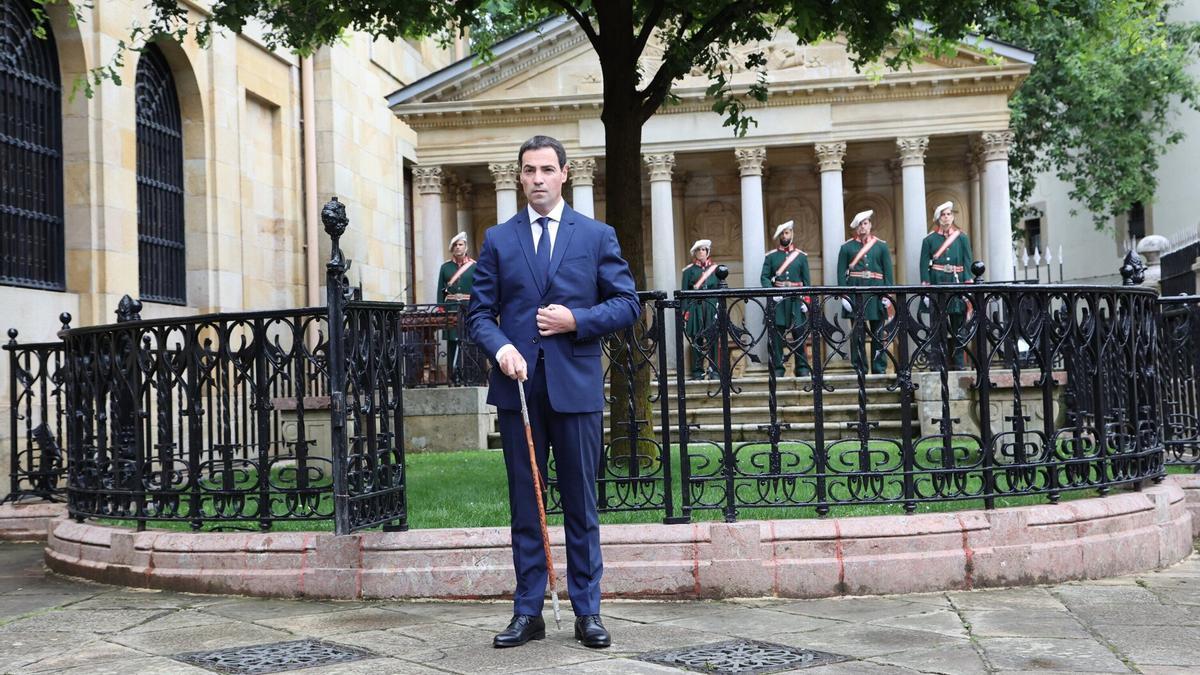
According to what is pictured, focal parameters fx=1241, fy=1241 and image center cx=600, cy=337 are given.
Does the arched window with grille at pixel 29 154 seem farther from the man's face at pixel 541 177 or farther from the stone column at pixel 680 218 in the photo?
the stone column at pixel 680 218

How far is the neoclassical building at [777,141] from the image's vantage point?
2583 centimetres

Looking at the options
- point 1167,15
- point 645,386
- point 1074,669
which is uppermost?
point 1167,15

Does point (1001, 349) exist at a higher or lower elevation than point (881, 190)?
lower

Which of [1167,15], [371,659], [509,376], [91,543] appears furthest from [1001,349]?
[1167,15]

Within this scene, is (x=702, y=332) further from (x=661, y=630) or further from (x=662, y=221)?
(x=662, y=221)

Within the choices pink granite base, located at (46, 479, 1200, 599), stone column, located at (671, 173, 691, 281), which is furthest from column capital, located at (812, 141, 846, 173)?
pink granite base, located at (46, 479, 1200, 599)

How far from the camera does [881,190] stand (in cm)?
2881

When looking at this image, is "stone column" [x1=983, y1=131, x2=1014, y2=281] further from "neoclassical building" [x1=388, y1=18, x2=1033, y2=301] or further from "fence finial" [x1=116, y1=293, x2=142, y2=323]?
"fence finial" [x1=116, y1=293, x2=142, y2=323]

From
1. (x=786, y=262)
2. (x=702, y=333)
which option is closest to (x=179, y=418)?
(x=702, y=333)

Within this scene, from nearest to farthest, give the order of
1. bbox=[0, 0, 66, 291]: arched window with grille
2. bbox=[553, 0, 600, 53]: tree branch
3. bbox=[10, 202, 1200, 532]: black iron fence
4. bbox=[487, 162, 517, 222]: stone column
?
1. bbox=[10, 202, 1200, 532]: black iron fence
2. bbox=[553, 0, 600, 53]: tree branch
3. bbox=[0, 0, 66, 291]: arched window with grille
4. bbox=[487, 162, 517, 222]: stone column

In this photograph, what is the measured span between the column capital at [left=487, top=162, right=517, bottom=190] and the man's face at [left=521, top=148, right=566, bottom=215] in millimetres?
21729

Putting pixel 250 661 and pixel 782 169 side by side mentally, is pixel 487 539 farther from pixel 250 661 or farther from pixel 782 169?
pixel 782 169

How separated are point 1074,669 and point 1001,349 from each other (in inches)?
129

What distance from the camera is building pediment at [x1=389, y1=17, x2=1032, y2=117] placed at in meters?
25.9
